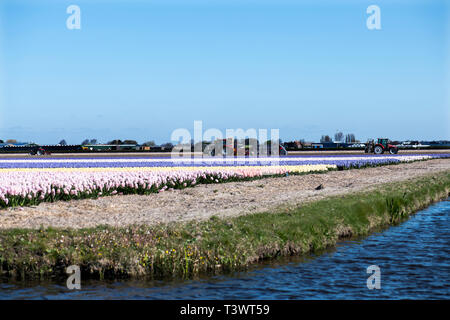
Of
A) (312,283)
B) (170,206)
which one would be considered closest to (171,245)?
(312,283)

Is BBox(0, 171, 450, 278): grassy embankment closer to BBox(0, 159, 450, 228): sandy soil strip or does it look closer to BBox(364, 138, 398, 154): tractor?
BBox(0, 159, 450, 228): sandy soil strip

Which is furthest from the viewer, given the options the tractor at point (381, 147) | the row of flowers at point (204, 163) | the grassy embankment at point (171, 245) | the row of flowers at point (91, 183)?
the tractor at point (381, 147)

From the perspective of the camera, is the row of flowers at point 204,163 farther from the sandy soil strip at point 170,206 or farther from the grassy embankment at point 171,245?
the grassy embankment at point 171,245

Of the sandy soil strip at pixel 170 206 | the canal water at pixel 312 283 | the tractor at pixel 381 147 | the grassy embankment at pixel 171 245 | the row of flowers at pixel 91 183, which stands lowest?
the canal water at pixel 312 283

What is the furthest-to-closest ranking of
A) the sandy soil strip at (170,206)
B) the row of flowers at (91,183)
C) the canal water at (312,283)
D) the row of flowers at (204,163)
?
the row of flowers at (204,163)
the row of flowers at (91,183)
the sandy soil strip at (170,206)
the canal water at (312,283)

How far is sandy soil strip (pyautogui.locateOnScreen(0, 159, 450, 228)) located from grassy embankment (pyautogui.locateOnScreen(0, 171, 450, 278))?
1476mm

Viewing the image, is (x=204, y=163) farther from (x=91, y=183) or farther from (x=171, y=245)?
(x=171, y=245)

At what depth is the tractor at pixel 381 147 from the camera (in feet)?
198

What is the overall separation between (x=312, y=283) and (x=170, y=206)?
26.5 feet

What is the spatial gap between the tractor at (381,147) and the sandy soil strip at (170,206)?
124 feet

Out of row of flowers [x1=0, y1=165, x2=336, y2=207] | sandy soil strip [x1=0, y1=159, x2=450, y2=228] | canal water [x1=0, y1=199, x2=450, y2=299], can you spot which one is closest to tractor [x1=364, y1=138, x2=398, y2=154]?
row of flowers [x1=0, y1=165, x2=336, y2=207]

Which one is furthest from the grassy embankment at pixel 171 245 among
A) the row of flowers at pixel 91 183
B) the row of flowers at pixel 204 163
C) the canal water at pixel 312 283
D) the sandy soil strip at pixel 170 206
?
the row of flowers at pixel 204 163

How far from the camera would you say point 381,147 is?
6078cm

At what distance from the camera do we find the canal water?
9.52 m
